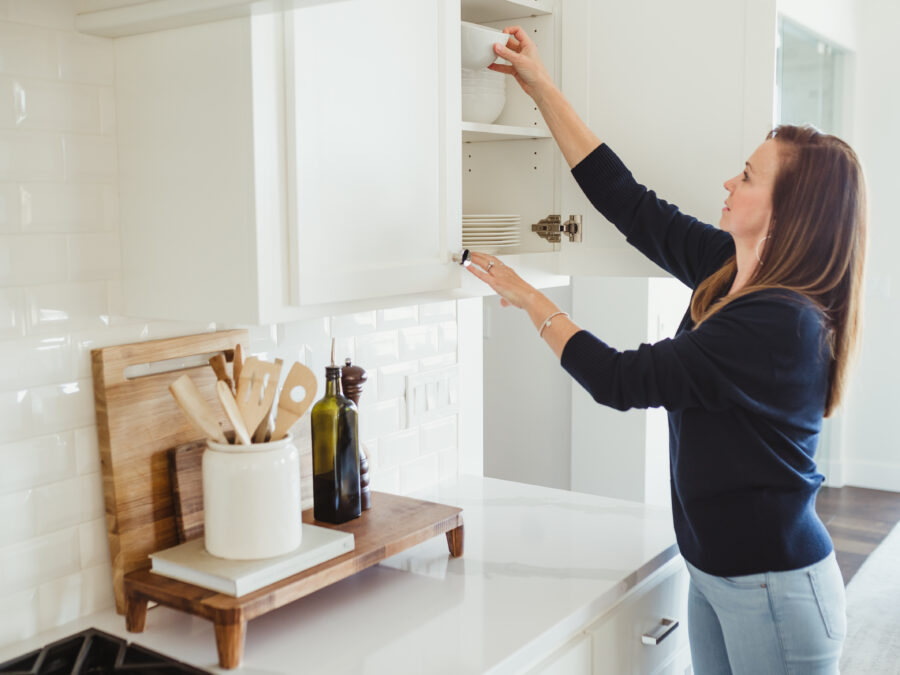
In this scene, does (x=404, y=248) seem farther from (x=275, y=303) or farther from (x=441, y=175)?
(x=275, y=303)

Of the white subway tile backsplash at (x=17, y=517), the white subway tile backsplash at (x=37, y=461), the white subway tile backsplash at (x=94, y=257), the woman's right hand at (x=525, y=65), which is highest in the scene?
the woman's right hand at (x=525, y=65)

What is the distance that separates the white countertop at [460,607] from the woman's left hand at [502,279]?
530 mm

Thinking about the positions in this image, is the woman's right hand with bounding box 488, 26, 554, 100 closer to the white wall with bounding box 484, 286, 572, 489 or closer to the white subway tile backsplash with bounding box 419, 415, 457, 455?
the white subway tile backsplash with bounding box 419, 415, 457, 455

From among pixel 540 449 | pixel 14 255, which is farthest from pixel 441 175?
pixel 540 449

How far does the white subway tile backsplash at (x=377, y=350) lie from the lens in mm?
2129

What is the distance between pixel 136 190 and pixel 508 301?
73cm

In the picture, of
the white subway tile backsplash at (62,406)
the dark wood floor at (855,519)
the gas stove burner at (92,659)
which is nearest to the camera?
the gas stove burner at (92,659)

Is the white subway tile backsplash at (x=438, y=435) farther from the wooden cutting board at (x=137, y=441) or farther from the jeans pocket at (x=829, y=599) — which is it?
the jeans pocket at (x=829, y=599)

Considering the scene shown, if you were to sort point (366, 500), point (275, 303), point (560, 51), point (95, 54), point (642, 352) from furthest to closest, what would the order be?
point (560, 51)
point (366, 500)
point (642, 352)
point (95, 54)
point (275, 303)

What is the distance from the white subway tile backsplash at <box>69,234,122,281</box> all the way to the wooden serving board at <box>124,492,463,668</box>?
503 mm

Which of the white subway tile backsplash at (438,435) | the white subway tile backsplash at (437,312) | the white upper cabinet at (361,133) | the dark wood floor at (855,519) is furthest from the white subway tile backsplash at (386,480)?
the dark wood floor at (855,519)

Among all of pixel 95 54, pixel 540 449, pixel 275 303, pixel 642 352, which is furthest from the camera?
pixel 540 449

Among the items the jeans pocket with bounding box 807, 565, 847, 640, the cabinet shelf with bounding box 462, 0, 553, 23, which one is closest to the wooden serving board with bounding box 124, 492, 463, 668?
the jeans pocket with bounding box 807, 565, 847, 640

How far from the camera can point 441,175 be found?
1.75m
